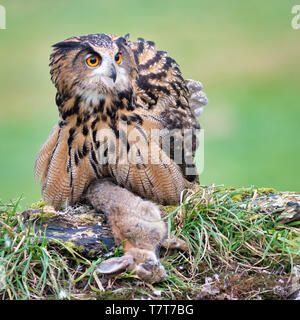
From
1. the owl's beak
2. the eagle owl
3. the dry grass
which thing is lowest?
the dry grass

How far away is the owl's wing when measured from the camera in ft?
14.5

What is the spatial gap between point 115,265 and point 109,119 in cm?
124

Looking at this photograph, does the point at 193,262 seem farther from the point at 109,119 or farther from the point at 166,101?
the point at 166,101

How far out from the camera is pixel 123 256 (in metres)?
3.52

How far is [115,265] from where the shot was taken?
344 cm

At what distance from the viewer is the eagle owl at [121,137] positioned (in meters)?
3.87

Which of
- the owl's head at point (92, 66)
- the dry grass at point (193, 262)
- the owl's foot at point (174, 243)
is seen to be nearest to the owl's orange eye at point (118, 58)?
the owl's head at point (92, 66)

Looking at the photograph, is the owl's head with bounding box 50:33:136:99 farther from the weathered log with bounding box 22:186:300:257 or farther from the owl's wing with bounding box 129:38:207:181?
the weathered log with bounding box 22:186:300:257

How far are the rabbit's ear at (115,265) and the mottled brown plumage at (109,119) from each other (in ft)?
3.26

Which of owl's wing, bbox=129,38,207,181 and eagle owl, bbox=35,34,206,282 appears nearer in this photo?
eagle owl, bbox=35,34,206,282

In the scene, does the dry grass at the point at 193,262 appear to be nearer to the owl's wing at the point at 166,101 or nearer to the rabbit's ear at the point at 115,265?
the rabbit's ear at the point at 115,265

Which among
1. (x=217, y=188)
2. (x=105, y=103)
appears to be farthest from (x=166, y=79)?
(x=217, y=188)

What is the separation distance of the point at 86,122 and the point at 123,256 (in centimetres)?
119

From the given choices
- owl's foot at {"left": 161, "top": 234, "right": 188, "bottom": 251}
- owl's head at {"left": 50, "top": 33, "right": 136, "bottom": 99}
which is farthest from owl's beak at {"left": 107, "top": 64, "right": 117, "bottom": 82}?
owl's foot at {"left": 161, "top": 234, "right": 188, "bottom": 251}
